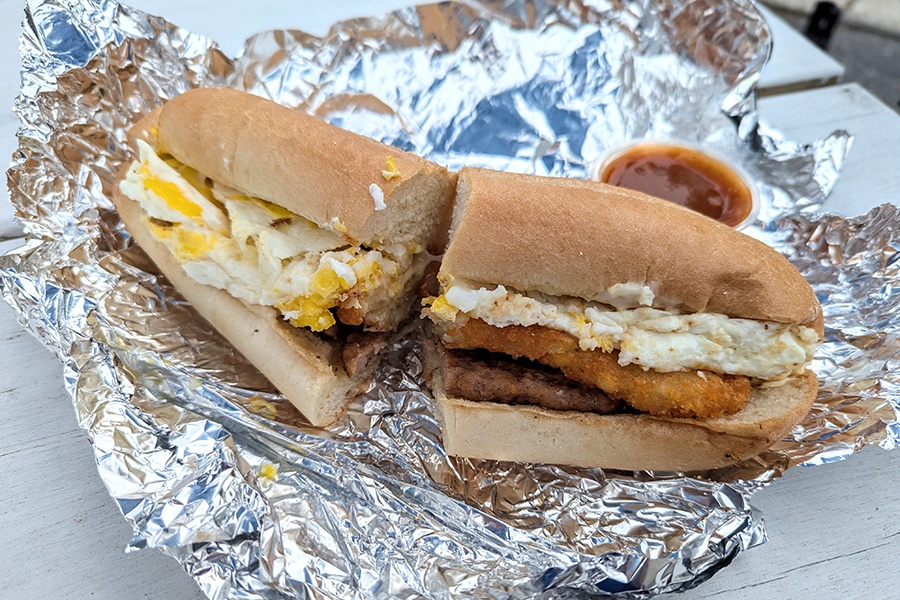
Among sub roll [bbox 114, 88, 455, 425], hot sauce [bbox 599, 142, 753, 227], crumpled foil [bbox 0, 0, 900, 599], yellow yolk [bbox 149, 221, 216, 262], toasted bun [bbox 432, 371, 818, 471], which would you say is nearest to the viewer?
crumpled foil [bbox 0, 0, 900, 599]

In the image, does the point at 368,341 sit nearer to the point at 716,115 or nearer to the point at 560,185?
the point at 560,185

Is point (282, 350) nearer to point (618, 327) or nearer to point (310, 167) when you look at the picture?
point (310, 167)

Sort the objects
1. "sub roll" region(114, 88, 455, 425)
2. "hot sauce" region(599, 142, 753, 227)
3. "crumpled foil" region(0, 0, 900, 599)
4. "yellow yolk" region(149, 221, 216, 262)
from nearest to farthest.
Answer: "crumpled foil" region(0, 0, 900, 599) < "sub roll" region(114, 88, 455, 425) < "yellow yolk" region(149, 221, 216, 262) < "hot sauce" region(599, 142, 753, 227)

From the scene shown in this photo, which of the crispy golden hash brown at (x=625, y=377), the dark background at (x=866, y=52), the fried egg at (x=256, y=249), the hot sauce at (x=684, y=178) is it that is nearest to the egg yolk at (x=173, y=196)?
the fried egg at (x=256, y=249)

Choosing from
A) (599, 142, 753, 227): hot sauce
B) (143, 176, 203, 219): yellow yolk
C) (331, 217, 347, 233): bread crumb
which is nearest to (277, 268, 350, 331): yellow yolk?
(331, 217, 347, 233): bread crumb

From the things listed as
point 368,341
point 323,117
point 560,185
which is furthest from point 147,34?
point 560,185

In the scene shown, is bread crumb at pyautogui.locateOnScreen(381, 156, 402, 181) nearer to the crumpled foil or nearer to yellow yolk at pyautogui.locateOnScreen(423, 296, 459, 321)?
yellow yolk at pyautogui.locateOnScreen(423, 296, 459, 321)

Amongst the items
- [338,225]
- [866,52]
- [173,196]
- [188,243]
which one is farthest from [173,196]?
[866,52]
